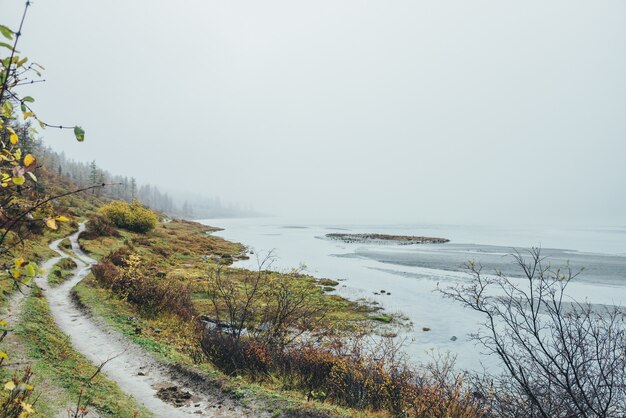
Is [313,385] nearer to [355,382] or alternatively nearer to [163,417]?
[355,382]

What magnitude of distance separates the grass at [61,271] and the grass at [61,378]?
7.96 meters

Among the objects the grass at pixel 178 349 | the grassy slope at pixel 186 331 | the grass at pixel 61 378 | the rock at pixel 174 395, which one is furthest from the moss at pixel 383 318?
the grass at pixel 61 378

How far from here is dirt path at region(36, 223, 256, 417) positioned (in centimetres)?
947

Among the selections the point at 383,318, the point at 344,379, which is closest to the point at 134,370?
the point at 344,379

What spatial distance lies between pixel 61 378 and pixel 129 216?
51072mm

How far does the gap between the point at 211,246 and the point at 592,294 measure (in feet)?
177

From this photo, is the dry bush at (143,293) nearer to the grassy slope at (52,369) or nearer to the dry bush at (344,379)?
the grassy slope at (52,369)

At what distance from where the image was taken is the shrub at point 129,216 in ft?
181

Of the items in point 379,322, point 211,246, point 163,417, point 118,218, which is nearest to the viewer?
point 163,417

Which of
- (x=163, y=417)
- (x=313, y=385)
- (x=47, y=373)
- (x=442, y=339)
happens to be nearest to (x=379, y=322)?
(x=442, y=339)

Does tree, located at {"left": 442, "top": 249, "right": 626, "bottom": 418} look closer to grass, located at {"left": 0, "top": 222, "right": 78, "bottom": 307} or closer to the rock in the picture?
the rock

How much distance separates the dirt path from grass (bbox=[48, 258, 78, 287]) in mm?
3451

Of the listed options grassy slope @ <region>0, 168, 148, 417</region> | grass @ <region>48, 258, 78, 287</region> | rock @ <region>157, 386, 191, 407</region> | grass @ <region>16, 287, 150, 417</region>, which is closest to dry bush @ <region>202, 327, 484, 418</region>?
rock @ <region>157, 386, 191, 407</region>

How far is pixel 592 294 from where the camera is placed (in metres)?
33.3
